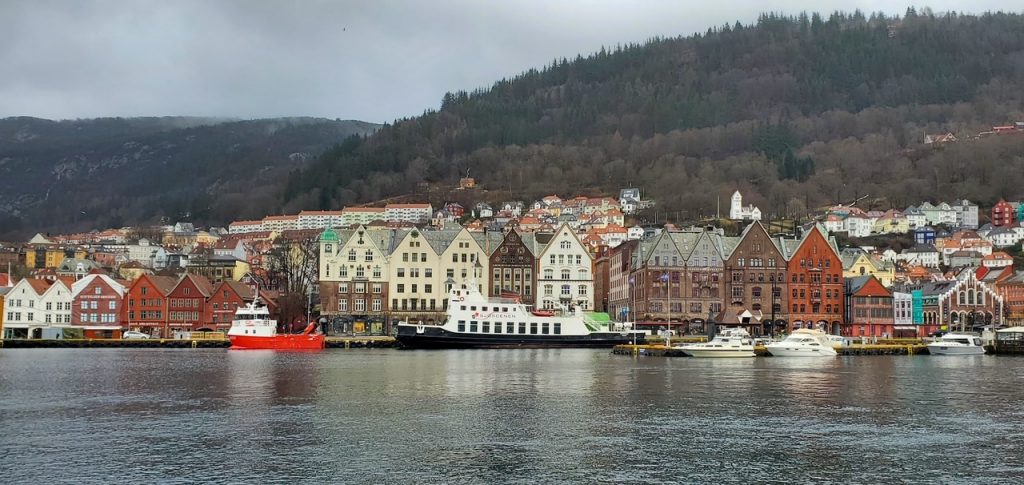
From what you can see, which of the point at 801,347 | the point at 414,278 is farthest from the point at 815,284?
the point at 414,278

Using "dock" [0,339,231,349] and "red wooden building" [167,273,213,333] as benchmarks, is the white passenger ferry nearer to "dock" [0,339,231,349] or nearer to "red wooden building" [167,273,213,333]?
"dock" [0,339,231,349]

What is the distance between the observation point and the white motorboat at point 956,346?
9906cm

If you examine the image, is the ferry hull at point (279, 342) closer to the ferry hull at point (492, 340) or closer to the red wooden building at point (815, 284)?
the ferry hull at point (492, 340)

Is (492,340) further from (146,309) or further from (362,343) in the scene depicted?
(146,309)

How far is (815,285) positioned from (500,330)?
43.3 meters

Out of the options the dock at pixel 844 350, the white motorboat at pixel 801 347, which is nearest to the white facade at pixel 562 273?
the dock at pixel 844 350

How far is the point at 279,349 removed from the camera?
347 ft

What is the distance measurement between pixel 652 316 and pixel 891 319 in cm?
3042

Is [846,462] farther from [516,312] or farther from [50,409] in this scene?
[516,312]

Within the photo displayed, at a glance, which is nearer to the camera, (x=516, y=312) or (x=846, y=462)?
(x=846, y=462)

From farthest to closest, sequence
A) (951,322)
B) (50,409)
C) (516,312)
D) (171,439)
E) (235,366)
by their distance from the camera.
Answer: (951,322) < (516,312) < (235,366) < (50,409) < (171,439)

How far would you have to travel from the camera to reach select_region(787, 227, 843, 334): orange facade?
125 meters

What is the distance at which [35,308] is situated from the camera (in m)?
129

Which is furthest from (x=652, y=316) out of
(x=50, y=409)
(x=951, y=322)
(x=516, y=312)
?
(x=50, y=409)
